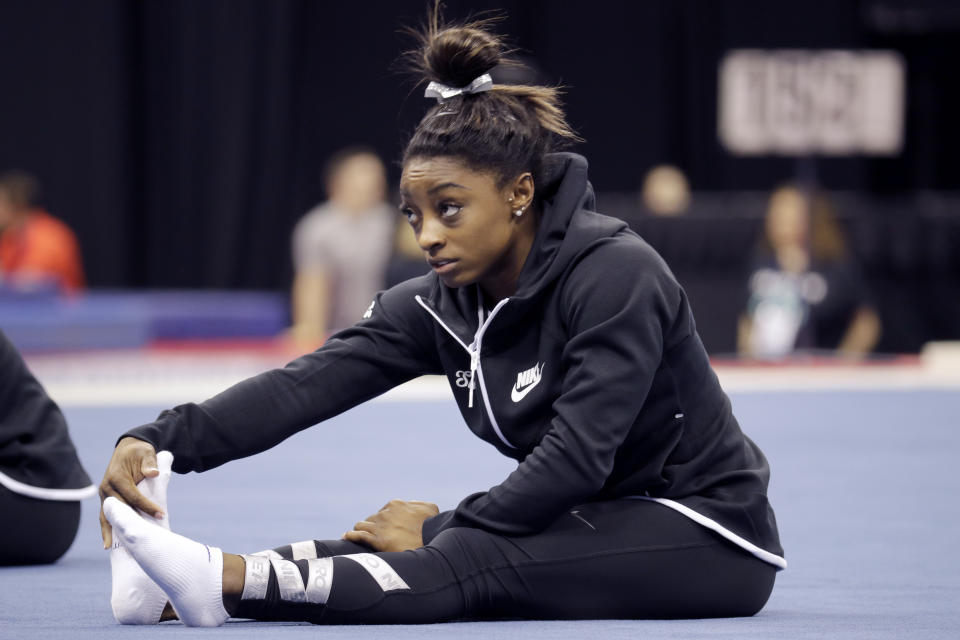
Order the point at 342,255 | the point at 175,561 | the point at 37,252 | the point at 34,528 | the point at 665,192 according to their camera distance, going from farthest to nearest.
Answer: the point at 665,192
the point at 37,252
the point at 342,255
the point at 34,528
the point at 175,561

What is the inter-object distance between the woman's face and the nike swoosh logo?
0.19 m

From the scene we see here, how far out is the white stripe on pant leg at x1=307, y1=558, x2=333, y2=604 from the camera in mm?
2113

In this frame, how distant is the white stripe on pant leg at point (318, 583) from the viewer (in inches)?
83.2

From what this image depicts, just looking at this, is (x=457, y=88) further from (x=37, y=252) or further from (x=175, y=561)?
(x=37, y=252)

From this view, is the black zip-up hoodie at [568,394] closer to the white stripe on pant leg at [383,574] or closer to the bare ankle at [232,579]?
the white stripe on pant leg at [383,574]

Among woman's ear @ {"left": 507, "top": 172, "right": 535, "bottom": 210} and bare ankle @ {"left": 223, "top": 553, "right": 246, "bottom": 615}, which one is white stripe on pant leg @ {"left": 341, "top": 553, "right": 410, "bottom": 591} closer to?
bare ankle @ {"left": 223, "top": 553, "right": 246, "bottom": 615}

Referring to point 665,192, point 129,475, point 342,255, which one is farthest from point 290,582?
point 665,192

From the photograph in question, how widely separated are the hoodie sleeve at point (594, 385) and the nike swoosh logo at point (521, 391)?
0.20 feet

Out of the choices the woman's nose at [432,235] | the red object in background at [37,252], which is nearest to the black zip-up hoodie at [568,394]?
the woman's nose at [432,235]

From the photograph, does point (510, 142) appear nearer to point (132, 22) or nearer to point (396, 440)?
point (396, 440)

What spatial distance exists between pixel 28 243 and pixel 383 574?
6.89m

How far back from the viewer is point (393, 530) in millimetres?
Result: 2371

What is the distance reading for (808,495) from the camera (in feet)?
13.2

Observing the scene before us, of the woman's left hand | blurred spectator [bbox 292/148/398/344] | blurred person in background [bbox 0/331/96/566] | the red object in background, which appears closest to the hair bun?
the woman's left hand
